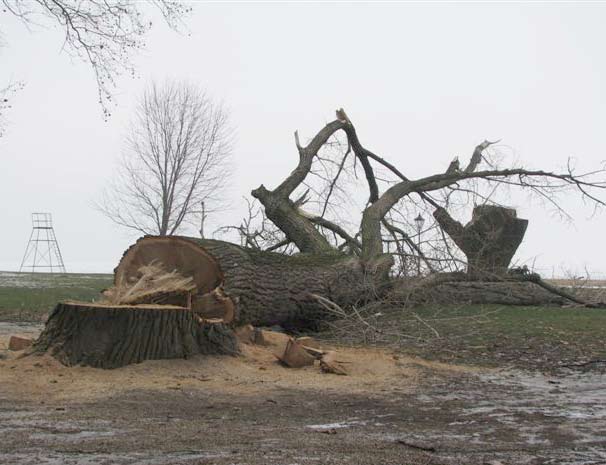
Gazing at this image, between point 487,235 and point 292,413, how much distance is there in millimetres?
8653

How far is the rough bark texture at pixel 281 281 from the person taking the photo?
881cm

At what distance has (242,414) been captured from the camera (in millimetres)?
4930

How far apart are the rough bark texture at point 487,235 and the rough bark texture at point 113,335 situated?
662 cm

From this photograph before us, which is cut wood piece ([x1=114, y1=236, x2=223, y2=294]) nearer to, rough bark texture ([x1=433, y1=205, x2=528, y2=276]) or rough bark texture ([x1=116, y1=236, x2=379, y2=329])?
rough bark texture ([x1=116, y1=236, x2=379, y2=329])

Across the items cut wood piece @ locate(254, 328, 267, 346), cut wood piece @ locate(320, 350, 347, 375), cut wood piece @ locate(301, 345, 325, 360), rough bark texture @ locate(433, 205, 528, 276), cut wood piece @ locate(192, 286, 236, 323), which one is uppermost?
rough bark texture @ locate(433, 205, 528, 276)

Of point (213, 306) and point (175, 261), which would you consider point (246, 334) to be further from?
point (175, 261)

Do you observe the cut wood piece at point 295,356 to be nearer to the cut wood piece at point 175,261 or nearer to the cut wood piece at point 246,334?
the cut wood piece at point 246,334

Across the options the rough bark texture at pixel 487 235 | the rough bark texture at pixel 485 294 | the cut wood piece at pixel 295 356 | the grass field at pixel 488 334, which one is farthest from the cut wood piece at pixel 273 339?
the rough bark texture at pixel 487 235

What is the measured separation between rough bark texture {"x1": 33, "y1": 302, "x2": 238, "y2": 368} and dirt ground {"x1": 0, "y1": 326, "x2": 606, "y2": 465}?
123 millimetres

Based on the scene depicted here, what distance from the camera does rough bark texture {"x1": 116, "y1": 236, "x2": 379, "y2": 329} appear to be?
347 inches

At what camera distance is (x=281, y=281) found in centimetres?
962

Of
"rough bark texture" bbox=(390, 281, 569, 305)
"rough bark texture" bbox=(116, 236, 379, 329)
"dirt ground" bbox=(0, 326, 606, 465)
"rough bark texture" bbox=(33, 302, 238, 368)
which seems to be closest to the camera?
"dirt ground" bbox=(0, 326, 606, 465)

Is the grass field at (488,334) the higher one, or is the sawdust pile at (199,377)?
the grass field at (488,334)

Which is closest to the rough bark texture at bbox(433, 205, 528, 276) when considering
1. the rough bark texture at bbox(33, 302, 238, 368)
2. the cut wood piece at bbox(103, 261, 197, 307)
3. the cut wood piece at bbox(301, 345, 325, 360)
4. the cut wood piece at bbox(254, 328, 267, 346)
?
the cut wood piece at bbox(254, 328, 267, 346)
